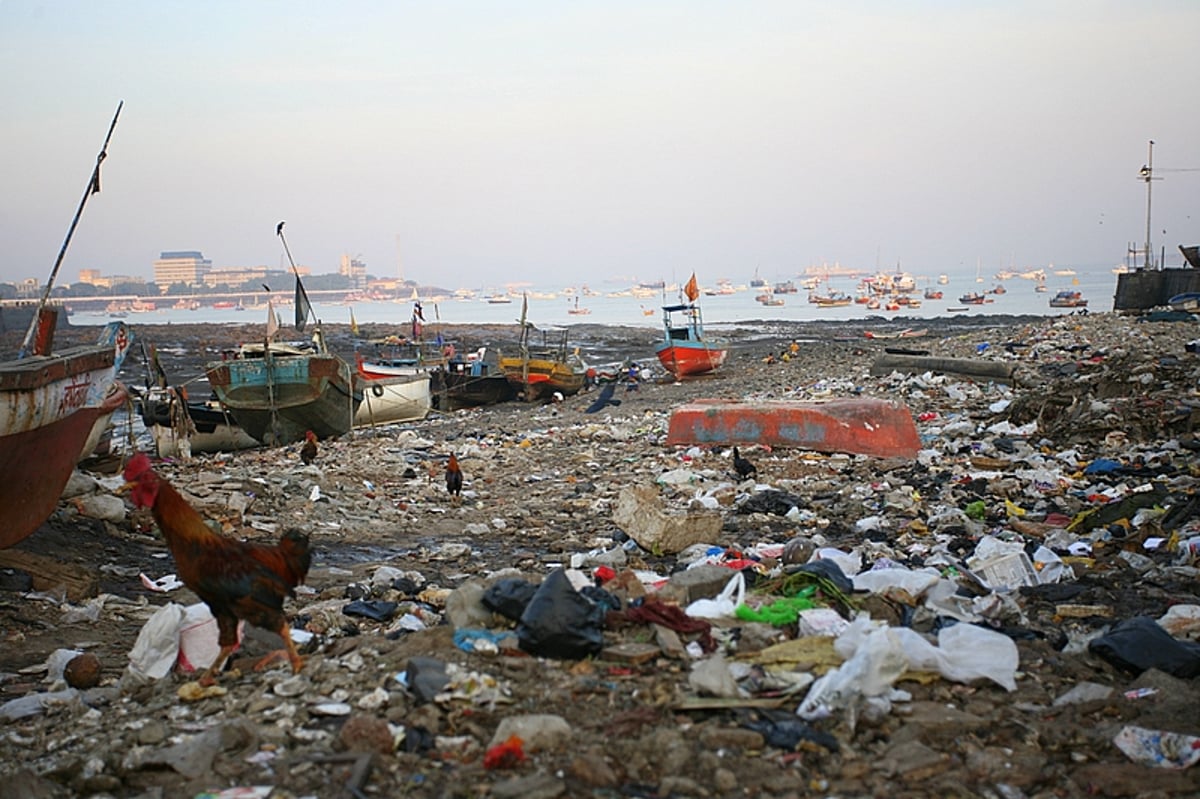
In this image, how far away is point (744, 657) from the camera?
3471 mm

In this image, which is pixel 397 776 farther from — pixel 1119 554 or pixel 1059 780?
pixel 1119 554

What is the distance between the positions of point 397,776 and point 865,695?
63.0 inches

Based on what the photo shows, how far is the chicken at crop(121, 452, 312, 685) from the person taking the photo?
363 cm

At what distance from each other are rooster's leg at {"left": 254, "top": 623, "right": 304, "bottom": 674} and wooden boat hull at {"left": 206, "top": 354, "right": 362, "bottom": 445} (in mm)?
10732

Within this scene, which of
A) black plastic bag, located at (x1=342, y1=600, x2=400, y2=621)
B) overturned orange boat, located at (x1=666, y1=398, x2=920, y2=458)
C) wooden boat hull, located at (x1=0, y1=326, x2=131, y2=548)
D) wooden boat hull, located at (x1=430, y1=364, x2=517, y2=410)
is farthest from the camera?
wooden boat hull, located at (x1=430, y1=364, x2=517, y2=410)

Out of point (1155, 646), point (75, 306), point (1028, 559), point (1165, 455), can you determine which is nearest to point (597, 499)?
point (1028, 559)

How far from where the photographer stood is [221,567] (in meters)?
3.62

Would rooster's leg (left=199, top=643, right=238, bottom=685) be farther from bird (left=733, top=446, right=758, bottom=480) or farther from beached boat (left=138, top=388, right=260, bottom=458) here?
beached boat (left=138, top=388, right=260, bottom=458)

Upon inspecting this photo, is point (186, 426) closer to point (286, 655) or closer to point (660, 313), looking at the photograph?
point (286, 655)

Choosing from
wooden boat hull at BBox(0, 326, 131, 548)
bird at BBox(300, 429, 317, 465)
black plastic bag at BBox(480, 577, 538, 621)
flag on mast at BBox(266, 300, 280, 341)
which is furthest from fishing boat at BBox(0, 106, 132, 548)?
flag on mast at BBox(266, 300, 280, 341)

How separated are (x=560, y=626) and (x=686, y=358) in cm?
1935

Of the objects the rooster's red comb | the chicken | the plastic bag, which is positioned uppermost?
the rooster's red comb

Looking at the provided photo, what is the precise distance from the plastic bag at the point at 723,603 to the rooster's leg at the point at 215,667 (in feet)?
6.46

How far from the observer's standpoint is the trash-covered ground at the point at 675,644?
2771 mm
